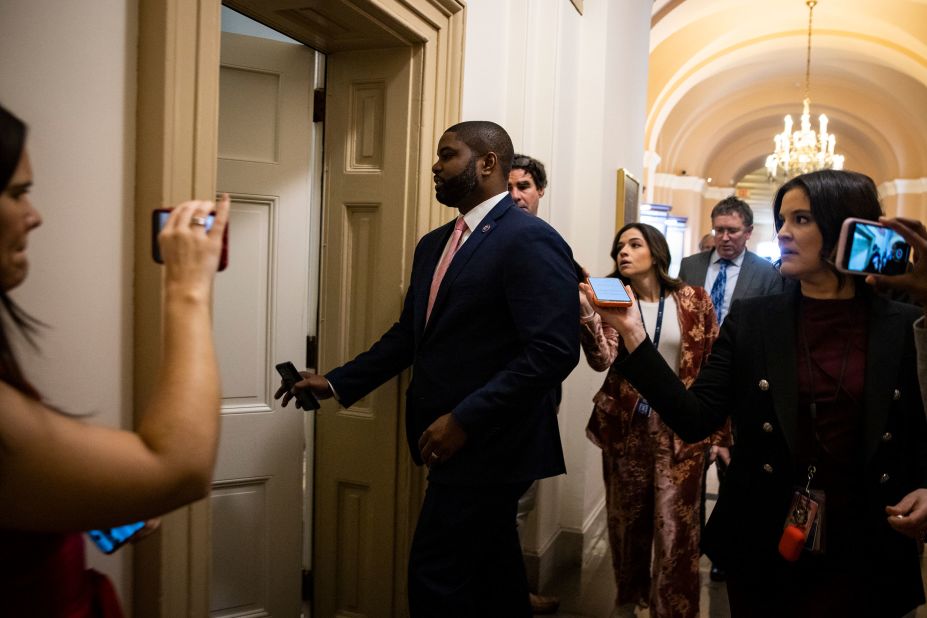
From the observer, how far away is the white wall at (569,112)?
11.6 feet

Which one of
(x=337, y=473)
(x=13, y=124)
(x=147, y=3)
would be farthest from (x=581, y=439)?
(x=13, y=124)

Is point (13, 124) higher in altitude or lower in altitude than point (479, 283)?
higher

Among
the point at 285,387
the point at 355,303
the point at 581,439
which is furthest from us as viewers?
the point at 581,439

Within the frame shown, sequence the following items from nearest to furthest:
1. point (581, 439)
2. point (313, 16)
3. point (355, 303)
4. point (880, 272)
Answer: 1. point (880, 272)
2. point (313, 16)
3. point (355, 303)
4. point (581, 439)

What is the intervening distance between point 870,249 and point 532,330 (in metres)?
0.91

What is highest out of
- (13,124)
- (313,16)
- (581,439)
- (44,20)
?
(313,16)

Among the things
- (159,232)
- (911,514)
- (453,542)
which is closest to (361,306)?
(453,542)

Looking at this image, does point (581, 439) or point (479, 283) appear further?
point (581, 439)

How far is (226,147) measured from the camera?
2828 mm

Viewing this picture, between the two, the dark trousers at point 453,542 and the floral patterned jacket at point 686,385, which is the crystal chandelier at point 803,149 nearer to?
the floral patterned jacket at point 686,385

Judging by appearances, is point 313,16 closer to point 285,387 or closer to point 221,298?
point 221,298

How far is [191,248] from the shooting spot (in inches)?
42.8

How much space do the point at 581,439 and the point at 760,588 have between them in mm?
2597

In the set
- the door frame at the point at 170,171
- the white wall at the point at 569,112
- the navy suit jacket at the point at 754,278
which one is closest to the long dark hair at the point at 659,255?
the white wall at the point at 569,112
